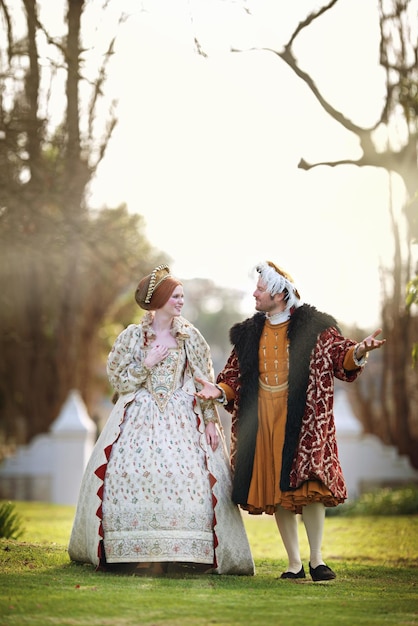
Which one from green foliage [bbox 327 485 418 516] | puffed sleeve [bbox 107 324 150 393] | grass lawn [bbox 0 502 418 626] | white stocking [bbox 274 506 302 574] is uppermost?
puffed sleeve [bbox 107 324 150 393]

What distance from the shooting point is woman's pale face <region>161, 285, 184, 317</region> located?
666 cm

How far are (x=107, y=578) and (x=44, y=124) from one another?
538 cm

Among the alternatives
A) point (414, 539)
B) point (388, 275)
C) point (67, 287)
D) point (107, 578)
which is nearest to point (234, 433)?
point (107, 578)

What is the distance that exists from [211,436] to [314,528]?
2.72 feet

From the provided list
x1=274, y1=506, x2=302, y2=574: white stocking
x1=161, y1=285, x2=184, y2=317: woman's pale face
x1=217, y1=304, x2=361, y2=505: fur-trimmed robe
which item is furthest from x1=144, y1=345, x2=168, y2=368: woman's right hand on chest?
x1=274, y1=506, x2=302, y2=574: white stocking

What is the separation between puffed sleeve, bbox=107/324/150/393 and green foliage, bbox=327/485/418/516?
7487mm

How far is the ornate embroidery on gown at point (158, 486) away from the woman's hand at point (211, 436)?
0.30ft

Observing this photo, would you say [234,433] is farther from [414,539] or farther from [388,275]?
[388,275]

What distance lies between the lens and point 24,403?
19.7 meters

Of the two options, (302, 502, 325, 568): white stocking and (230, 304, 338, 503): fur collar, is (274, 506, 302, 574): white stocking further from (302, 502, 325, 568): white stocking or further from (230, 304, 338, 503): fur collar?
(230, 304, 338, 503): fur collar

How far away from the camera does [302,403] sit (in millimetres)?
6320

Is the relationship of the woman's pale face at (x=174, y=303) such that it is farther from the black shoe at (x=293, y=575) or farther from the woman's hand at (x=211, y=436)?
the black shoe at (x=293, y=575)

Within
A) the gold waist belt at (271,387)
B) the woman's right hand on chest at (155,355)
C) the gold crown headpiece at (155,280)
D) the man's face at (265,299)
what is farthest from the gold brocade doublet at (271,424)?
the gold crown headpiece at (155,280)

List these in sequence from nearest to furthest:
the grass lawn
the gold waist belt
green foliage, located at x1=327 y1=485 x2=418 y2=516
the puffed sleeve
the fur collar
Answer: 1. the grass lawn
2. the fur collar
3. the gold waist belt
4. the puffed sleeve
5. green foliage, located at x1=327 y1=485 x2=418 y2=516
